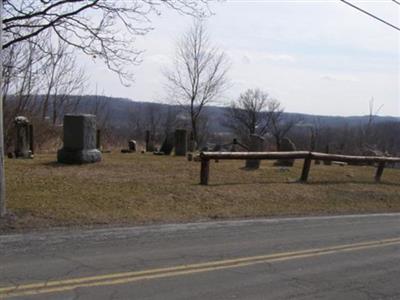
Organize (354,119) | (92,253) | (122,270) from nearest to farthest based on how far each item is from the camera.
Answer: (122,270) → (92,253) → (354,119)

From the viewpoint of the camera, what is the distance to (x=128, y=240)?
960 centimetres

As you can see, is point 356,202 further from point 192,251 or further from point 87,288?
point 87,288

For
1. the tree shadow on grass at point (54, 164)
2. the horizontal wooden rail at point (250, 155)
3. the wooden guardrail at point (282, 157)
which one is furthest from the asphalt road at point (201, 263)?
the tree shadow on grass at point (54, 164)

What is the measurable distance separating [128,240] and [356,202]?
9.78 metres

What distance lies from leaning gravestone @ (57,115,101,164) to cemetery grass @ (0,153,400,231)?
1.29ft

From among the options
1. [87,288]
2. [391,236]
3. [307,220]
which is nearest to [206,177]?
[307,220]

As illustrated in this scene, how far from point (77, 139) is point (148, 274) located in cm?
1103

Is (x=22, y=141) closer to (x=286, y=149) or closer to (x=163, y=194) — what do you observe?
(x=163, y=194)

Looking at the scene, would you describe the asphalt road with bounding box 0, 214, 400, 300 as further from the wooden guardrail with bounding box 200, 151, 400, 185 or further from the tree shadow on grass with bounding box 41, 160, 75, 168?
the tree shadow on grass with bounding box 41, 160, 75, 168

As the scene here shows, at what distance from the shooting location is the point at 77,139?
1773 centimetres

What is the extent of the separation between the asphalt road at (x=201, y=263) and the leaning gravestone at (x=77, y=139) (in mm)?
7051

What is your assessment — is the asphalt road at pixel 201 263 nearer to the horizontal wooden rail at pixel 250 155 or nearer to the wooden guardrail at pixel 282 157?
the wooden guardrail at pixel 282 157

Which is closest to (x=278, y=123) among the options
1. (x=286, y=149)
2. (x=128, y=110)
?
(x=128, y=110)

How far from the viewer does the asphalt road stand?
6598 mm
